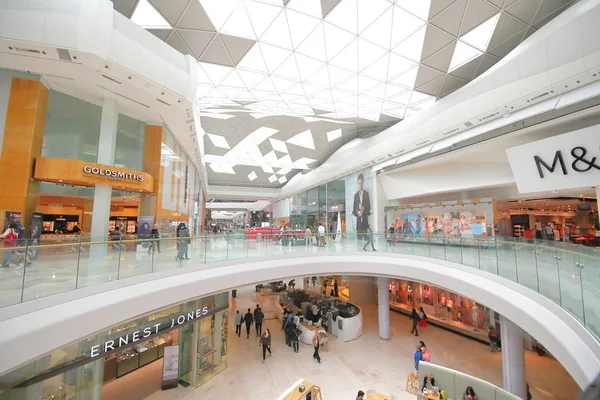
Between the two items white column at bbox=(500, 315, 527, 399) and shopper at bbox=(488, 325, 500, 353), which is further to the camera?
shopper at bbox=(488, 325, 500, 353)

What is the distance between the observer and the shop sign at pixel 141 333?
27.8ft

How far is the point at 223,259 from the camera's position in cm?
1134

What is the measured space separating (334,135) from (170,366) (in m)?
22.3

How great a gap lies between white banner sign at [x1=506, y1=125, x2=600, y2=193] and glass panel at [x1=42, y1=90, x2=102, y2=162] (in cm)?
1797

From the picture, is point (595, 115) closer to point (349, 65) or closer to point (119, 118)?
point (349, 65)

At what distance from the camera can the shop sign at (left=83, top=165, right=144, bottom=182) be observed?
11330mm

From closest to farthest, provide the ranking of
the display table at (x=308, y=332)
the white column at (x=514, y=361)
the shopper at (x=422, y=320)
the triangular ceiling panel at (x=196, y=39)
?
the white column at (x=514, y=361) → the triangular ceiling panel at (x=196, y=39) → the display table at (x=308, y=332) → the shopper at (x=422, y=320)

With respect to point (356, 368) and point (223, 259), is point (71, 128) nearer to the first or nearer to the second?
point (223, 259)

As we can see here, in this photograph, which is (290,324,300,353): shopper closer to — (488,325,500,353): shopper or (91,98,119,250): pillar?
(488,325,500,353): shopper

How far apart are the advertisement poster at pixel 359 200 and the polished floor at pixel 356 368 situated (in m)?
9.23

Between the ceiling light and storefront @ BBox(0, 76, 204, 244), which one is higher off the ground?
the ceiling light

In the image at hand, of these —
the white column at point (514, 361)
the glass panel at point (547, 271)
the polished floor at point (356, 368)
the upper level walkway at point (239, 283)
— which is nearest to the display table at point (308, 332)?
the polished floor at point (356, 368)

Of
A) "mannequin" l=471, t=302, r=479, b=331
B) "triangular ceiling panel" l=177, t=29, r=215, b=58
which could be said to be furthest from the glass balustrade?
"triangular ceiling panel" l=177, t=29, r=215, b=58

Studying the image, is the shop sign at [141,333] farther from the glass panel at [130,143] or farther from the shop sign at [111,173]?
the glass panel at [130,143]
